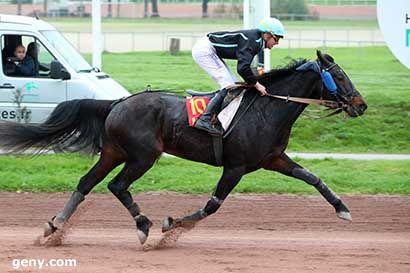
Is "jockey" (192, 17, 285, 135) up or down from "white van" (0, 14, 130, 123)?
up

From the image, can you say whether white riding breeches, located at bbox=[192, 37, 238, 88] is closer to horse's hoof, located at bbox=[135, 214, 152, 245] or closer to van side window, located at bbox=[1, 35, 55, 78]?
horse's hoof, located at bbox=[135, 214, 152, 245]

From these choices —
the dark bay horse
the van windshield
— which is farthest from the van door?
the dark bay horse

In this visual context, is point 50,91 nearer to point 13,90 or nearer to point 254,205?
point 13,90

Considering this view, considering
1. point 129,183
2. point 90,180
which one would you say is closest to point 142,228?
point 129,183

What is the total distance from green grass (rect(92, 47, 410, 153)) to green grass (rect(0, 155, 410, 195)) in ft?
4.38

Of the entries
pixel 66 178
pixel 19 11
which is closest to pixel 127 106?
pixel 66 178

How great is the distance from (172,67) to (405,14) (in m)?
10.1

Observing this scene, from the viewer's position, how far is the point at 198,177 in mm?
14031

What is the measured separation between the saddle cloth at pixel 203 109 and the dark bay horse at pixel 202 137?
0.23 ft

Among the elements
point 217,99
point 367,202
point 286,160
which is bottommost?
point 367,202

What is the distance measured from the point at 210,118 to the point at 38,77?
7496 mm

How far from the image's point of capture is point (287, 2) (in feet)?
→ 83.6

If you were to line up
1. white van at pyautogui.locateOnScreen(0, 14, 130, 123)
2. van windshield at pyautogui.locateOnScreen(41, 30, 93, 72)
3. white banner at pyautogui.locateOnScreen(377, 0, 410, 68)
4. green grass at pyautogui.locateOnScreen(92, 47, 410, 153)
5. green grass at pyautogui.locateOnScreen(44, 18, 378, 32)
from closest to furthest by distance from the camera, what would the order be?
white banner at pyautogui.locateOnScreen(377, 0, 410, 68) → white van at pyautogui.locateOnScreen(0, 14, 130, 123) → van windshield at pyautogui.locateOnScreen(41, 30, 93, 72) → green grass at pyautogui.locateOnScreen(92, 47, 410, 153) → green grass at pyautogui.locateOnScreen(44, 18, 378, 32)

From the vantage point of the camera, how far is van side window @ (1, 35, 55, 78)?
55.1 feet
